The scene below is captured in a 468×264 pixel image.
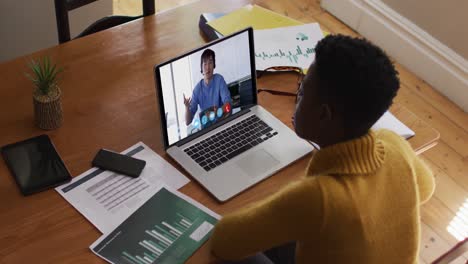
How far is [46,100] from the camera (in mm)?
1398

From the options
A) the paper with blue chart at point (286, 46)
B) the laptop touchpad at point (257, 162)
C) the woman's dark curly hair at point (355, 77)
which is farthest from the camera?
the paper with blue chart at point (286, 46)

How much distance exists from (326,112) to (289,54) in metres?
0.68

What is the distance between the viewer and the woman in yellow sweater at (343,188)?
1072 millimetres

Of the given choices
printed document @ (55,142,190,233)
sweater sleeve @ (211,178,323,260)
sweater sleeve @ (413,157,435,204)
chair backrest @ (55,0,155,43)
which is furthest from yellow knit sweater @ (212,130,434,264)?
chair backrest @ (55,0,155,43)

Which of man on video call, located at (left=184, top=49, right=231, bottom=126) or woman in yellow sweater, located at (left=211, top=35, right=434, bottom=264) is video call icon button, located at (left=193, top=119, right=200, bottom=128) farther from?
woman in yellow sweater, located at (left=211, top=35, right=434, bottom=264)

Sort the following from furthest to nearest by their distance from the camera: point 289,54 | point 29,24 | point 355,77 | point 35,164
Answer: point 29,24 < point 289,54 < point 35,164 < point 355,77

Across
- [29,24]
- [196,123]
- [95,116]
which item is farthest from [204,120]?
[29,24]

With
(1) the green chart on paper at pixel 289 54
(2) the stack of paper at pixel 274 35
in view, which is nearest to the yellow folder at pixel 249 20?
(2) the stack of paper at pixel 274 35

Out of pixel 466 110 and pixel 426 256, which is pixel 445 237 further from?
pixel 466 110

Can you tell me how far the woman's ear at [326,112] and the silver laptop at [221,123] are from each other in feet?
1.05

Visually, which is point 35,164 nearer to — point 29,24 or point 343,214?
Result: point 343,214

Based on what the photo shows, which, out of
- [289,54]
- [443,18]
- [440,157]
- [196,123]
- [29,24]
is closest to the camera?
[196,123]

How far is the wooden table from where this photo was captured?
123cm

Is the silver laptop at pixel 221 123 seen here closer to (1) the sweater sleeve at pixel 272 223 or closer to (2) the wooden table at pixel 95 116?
(2) the wooden table at pixel 95 116
